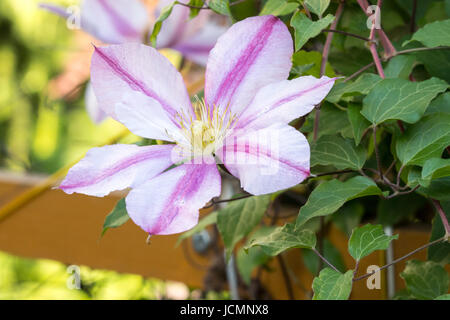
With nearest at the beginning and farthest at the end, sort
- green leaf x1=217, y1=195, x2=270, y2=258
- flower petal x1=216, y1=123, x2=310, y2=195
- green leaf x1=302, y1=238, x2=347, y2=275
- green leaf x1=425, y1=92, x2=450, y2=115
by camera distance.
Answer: flower petal x1=216, y1=123, x2=310, y2=195
green leaf x1=425, y1=92, x2=450, y2=115
green leaf x1=217, y1=195, x2=270, y2=258
green leaf x1=302, y1=238, x2=347, y2=275

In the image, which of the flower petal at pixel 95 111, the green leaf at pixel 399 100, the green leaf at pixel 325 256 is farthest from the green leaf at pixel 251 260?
the green leaf at pixel 399 100

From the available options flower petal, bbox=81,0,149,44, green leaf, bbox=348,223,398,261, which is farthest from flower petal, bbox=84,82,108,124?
green leaf, bbox=348,223,398,261

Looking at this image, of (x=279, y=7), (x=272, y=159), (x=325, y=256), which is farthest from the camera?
(x=325, y=256)

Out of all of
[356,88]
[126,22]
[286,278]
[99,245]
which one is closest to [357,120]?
[356,88]

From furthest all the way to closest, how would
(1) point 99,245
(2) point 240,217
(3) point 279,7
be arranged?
1. (1) point 99,245
2. (2) point 240,217
3. (3) point 279,7

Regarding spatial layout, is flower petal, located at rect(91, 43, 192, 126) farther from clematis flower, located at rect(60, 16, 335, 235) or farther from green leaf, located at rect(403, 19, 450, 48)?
green leaf, located at rect(403, 19, 450, 48)

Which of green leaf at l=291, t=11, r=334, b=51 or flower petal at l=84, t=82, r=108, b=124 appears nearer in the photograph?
green leaf at l=291, t=11, r=334, b=51

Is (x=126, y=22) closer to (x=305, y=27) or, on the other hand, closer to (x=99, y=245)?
(x=305, y=27)
